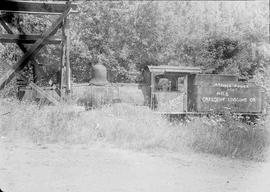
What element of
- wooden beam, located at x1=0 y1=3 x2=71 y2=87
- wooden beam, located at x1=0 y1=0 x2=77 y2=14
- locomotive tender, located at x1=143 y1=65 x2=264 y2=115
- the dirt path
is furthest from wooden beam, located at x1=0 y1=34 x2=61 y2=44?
locomotive tender, located at x1=143 y1=65 x2=264 y2=115

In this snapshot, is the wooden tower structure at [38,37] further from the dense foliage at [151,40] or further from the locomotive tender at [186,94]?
the dense foliage at [151,40]

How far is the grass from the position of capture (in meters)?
8.02

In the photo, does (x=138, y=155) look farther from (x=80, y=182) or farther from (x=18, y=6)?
(x=18, y=6)

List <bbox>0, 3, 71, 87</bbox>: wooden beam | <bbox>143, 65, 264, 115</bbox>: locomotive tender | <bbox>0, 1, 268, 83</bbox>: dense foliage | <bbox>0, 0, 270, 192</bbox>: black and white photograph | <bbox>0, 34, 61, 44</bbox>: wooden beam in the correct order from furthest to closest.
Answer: <bbox>0, 1, 268, 83</bbox>: dense foliage
<bbox>143, 65, 264, 115</bbox>: locomotive tender
<bbox>0, 34, 61, 44</bbox>: wooden beam
<bbox>0, 3, 71, 87</bbox>: wooden beam
<bbox>0, 0, 270, 192</bbox>: black and white photograph

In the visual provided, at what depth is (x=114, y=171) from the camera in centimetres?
618

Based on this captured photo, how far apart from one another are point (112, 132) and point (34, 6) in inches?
144

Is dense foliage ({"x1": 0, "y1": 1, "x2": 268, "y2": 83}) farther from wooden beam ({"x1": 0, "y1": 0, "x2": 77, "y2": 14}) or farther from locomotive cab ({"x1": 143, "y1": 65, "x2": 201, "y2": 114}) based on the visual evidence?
wooden beam ({"x1": 0, "y1": 0, "x2": 77, "y2": 14})

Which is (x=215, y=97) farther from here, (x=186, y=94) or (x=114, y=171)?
(x=114, y=171)

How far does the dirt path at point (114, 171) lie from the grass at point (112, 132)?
575 mm

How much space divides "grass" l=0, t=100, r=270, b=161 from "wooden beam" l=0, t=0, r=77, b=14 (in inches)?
89.7

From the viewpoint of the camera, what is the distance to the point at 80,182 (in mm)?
5457

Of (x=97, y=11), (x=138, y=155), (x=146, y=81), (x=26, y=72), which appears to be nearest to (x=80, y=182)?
(x=138, y=155)

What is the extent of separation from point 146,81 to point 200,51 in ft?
39.4

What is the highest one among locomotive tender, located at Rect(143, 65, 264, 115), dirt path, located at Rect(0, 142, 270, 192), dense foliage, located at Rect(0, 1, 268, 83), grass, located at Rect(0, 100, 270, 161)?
dense foliage, located at Rect(0, 1, 268, 83)
